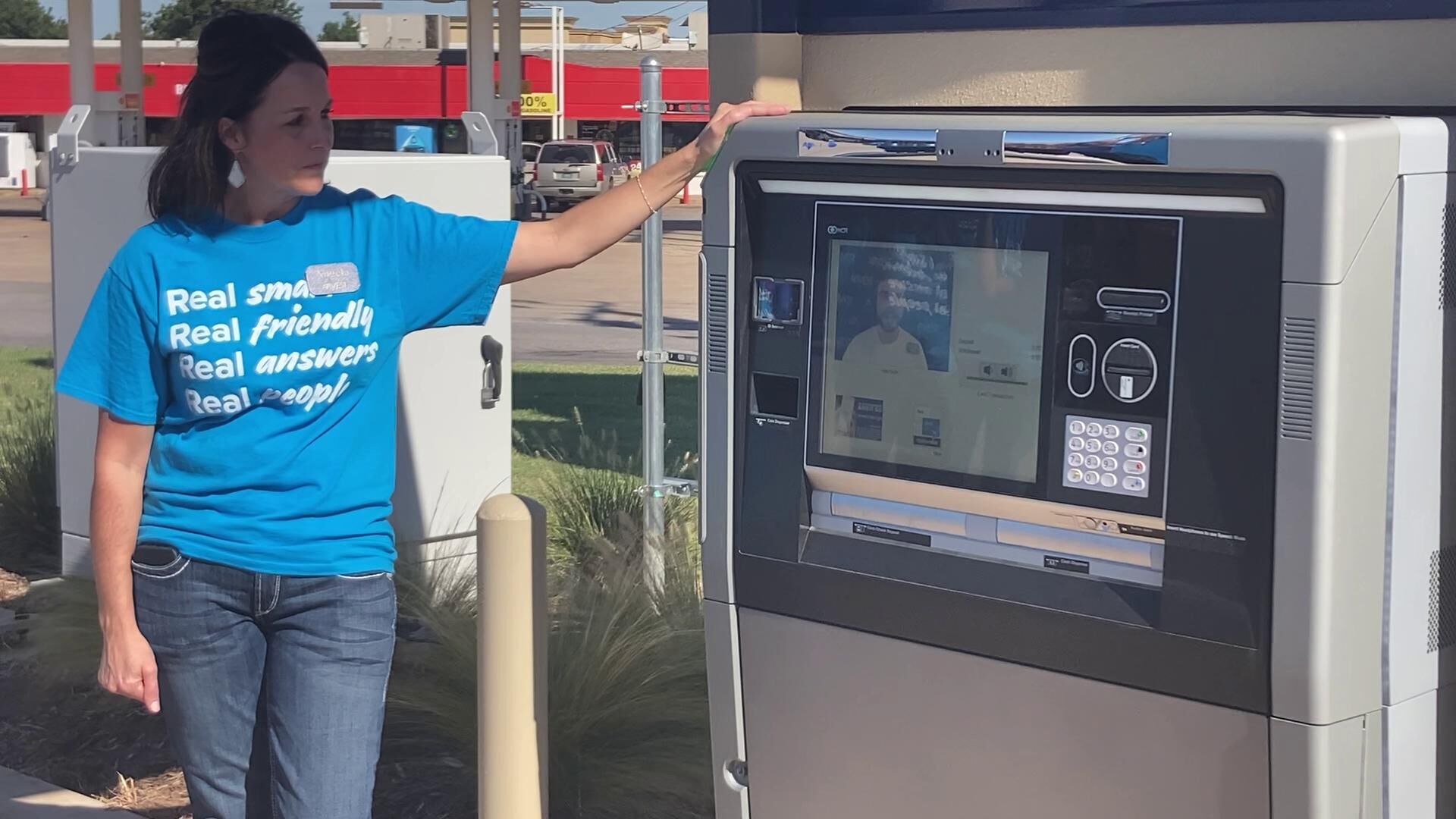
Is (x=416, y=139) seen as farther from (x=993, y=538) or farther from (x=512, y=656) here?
(x=993, y=538)

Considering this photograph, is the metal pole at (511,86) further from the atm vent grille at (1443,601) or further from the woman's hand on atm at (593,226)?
the atm vent grille at (1443,601)

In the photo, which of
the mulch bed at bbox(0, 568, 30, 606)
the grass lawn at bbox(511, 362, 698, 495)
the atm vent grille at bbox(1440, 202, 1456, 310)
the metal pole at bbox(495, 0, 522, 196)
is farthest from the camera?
the metal pole at bbox(495, 0, 522, 196)

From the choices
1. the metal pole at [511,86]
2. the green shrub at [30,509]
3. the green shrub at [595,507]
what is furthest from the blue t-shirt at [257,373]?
the metal pole at [511,86]

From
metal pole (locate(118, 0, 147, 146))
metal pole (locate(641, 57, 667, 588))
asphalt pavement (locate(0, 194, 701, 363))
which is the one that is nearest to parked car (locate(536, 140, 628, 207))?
asphalt pavement (locate(0, 194, 701, 363))

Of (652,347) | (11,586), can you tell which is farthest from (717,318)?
(11,586)

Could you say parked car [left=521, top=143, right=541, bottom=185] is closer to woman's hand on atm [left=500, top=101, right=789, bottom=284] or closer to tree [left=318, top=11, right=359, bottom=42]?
woman's hand on atm [left=500, top=101, right=789, bottom=284]

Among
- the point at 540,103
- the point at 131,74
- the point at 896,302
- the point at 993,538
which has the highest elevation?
the point at 540,103

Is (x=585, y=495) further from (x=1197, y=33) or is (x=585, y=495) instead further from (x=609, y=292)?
(x=609, y=292)

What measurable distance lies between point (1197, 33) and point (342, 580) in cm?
173

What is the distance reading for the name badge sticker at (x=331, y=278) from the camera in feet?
9.73

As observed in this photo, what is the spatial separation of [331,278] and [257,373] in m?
0.21

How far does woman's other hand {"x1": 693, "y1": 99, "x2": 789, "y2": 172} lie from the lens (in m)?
3.09

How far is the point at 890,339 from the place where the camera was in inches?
114

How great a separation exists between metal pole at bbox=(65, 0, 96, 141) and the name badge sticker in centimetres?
891
